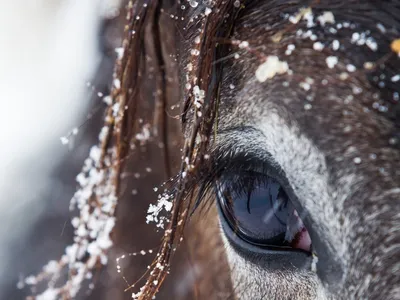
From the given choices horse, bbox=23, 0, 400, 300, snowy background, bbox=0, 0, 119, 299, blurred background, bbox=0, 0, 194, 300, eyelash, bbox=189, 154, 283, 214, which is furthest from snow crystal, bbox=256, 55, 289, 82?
snowy background, bbox=0, 0, 119, 299

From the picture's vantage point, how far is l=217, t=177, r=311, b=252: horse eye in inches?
36.4

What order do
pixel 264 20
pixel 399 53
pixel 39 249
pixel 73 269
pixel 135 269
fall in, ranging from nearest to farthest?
pixel 399 53 < pixel 264 20 < pixel 73 269 < pixel 135 269 < pixel 39 249

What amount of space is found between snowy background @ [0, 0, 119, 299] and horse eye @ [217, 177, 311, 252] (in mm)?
521

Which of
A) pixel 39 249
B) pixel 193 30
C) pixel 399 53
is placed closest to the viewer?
pixel 399 53

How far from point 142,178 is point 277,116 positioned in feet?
2.35

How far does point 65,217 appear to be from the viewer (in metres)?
1.53

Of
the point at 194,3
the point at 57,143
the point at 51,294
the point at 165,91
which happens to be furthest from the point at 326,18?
the point at 57,143

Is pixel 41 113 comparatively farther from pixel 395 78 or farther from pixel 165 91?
pixel 395 78

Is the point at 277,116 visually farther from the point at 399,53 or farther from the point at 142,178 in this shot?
the point at 142,178

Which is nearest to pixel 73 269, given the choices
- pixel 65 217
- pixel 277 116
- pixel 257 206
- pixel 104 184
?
pixel 104 184

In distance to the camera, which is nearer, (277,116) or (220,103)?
(277,116)

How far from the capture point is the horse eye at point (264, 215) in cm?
92

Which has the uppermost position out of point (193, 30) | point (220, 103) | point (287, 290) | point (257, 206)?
point (193, 30)

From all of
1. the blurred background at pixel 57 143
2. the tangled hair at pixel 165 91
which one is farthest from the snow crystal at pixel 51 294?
the tangled hair at pixel 165 91
